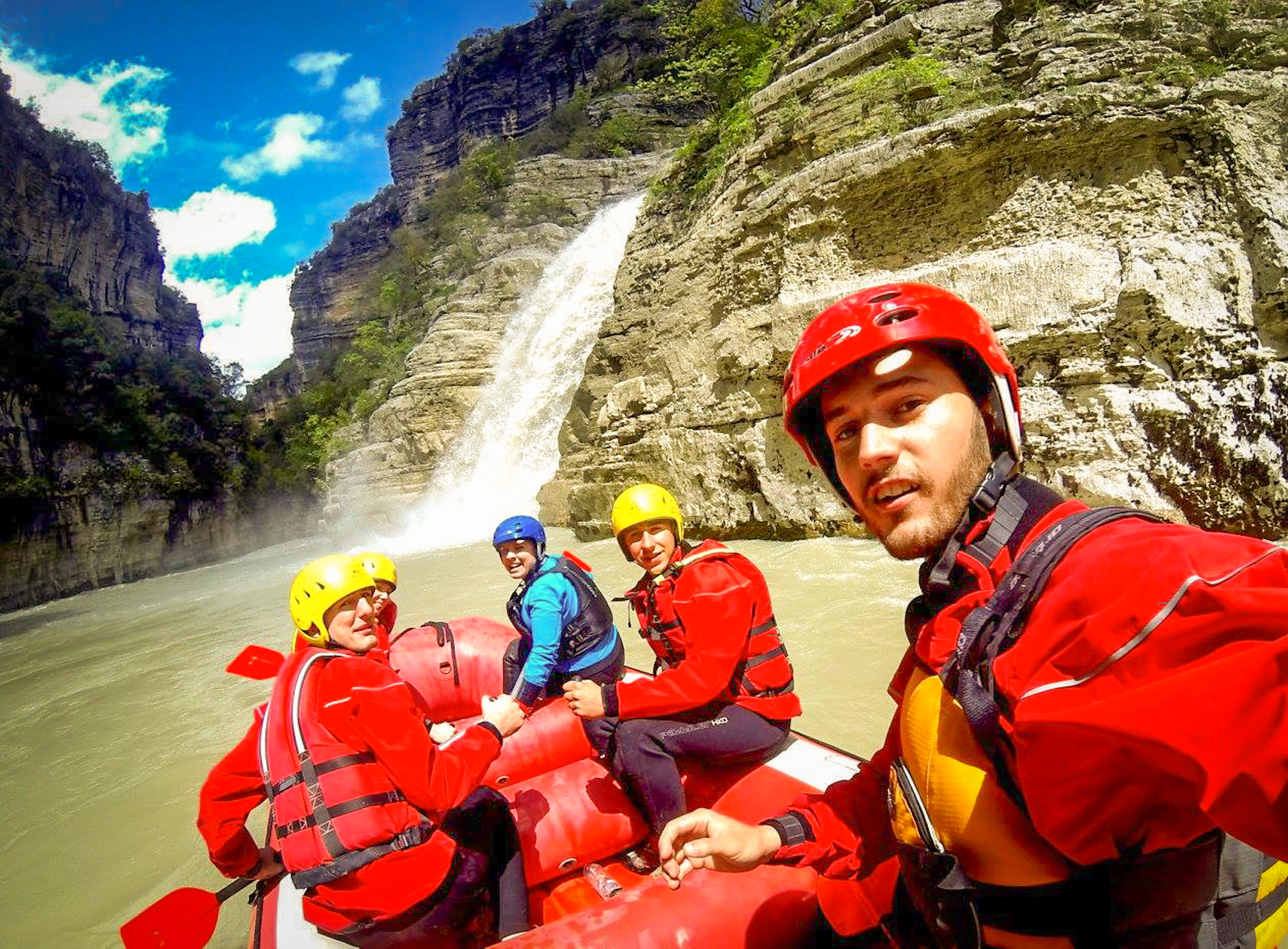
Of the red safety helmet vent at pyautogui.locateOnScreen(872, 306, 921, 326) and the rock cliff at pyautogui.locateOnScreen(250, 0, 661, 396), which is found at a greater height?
the rock cliff at pyautogui.locateOnScreen(250, 0, 661, 396)

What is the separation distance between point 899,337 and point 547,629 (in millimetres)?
2600

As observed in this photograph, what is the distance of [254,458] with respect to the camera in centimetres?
3606

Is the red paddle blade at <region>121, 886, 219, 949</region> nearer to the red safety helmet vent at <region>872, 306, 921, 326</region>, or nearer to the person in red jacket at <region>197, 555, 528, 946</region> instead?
the person in red jacket at <region>197, 555, 528, 946</region>

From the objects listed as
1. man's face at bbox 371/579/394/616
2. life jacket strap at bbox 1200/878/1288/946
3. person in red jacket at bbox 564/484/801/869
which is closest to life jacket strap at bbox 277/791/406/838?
man's face at bbox 371/579/394/616

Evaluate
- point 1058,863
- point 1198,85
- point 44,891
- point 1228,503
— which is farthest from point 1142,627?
point 1198,85

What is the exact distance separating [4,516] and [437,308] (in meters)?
16.8

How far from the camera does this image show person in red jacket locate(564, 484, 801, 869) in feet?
7.99

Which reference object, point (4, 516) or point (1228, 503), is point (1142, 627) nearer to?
point (1228, 503)

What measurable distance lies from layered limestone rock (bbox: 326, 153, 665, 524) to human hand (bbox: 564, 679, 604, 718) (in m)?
19.0

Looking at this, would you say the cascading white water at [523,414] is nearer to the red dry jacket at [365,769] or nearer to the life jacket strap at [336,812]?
the red dry jacket at [365,769]

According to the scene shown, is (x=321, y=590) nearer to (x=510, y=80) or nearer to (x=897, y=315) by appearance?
(x=897, y=315)

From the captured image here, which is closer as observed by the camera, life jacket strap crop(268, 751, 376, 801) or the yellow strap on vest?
the yellow strap on vest

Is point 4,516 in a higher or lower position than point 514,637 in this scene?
higher

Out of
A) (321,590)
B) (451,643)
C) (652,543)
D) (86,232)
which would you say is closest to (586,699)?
(652,543)
